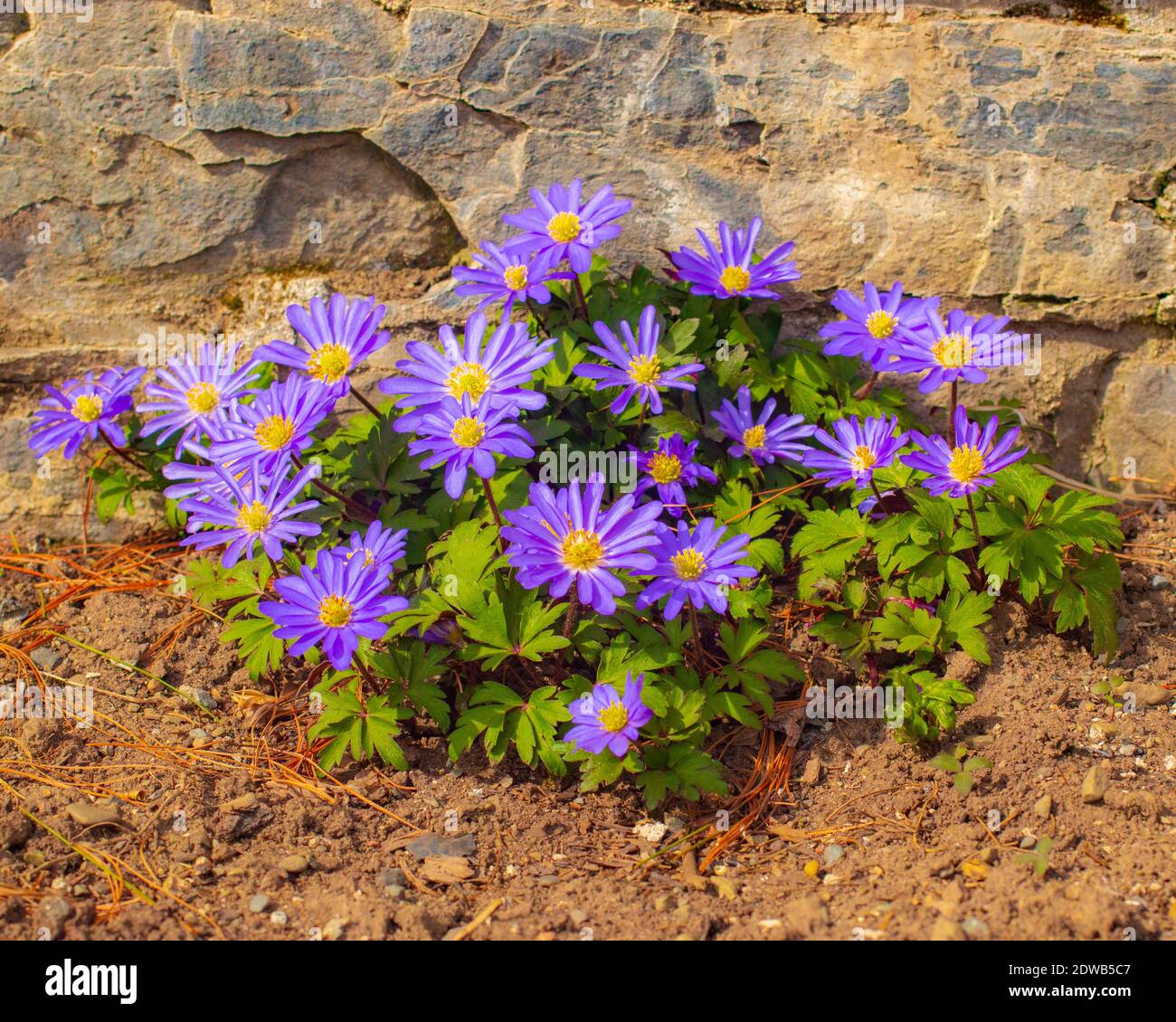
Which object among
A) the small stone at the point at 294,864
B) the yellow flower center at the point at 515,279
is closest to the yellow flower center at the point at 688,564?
the yellow flower center at the point at 515,279

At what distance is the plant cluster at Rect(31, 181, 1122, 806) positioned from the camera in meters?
2.78

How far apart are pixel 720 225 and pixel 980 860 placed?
6.61 feet

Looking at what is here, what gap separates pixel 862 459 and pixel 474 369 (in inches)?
45.2

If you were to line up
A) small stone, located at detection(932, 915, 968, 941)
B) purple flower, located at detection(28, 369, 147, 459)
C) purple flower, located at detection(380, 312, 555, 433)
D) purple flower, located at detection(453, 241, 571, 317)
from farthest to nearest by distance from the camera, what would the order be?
1. purple flower, located at detection(28, 369, 147, 459)
2. purple flower, located at detection(453, 241, 571, 317)
3. purple flower, located at detection(380, 312, 555, 433)
4. small stone, located at detection(932, 915, 968, 941)

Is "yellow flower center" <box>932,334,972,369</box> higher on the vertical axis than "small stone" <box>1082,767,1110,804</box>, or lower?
higher

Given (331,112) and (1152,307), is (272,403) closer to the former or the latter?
(331,112)

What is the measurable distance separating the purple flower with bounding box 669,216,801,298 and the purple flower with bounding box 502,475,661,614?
2.94 feet

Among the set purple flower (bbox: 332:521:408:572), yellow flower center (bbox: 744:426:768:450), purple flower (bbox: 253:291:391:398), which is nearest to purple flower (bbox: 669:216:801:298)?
yellow flower center (bbox: 744:426:768:450)

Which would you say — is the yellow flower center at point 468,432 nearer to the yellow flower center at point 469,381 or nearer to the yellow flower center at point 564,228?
the yellow flower center at point 469,381

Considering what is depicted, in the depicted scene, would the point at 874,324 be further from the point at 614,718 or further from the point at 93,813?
the point at 93,813

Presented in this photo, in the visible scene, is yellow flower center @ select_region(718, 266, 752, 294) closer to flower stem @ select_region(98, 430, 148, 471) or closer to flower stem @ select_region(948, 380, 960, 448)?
flower stem @ select_region(948, 380, 960, 448)

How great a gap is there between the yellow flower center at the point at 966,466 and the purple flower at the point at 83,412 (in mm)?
2592

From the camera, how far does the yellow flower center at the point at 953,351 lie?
3086 mm

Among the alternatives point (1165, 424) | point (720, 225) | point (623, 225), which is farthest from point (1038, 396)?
point (623, 225)
